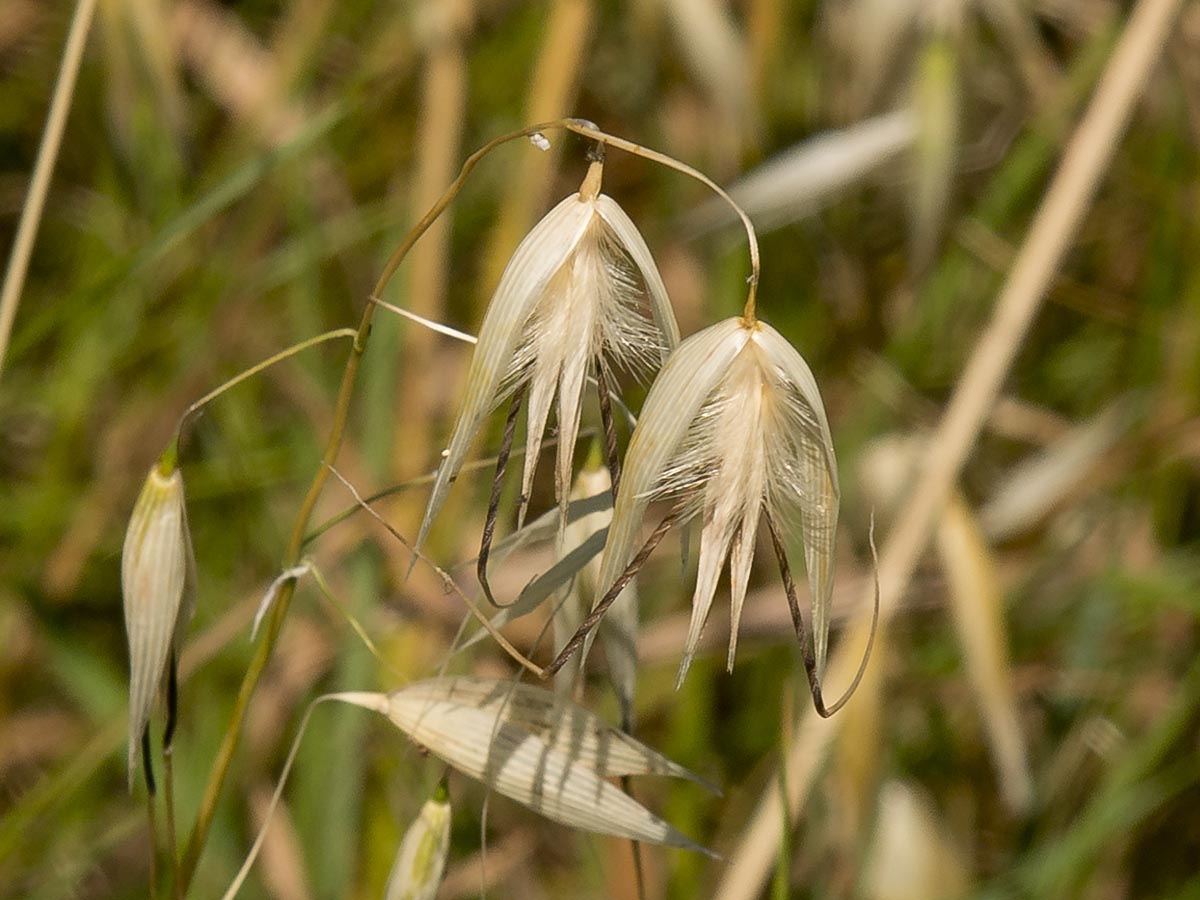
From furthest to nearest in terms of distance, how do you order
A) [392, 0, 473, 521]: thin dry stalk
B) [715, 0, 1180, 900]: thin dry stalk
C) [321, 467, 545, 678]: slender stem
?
[392, 0, 473, 521]: thin dry stalk → [715, 0, 1180, 900]: thin dry stalk → [321, 467, 545, 678]: slender stem

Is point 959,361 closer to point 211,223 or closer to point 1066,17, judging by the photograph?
point 1066,17

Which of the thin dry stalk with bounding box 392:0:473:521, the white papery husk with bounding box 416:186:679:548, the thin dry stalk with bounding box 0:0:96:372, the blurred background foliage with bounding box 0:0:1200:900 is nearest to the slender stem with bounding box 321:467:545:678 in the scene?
the white papery husk with bounding box 416:186:679:548

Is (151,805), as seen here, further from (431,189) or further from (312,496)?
(431,189)

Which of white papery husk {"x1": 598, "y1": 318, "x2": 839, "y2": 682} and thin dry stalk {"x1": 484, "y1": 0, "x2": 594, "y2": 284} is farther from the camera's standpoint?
thin dry stalk {"x1": 484, "y1": 0, "x2": 594, "y2": 284}

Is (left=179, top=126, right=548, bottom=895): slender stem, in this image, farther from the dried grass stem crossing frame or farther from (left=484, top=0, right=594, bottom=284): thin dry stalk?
(left=484, top=0, right=594, bottom=284): thin dry stalk

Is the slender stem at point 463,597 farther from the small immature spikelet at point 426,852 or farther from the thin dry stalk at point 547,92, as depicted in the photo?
the thin dry stalk at point 547,92

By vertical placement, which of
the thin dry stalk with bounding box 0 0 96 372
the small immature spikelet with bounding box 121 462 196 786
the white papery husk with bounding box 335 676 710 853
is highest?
the thin dry stalk with bounding box 0 0 96 372

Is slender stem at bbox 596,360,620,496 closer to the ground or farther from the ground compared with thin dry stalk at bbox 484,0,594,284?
closer to the ground

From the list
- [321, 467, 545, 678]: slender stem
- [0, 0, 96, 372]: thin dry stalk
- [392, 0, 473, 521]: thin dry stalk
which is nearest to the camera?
[321, 467, 545, 678]: slender stem
